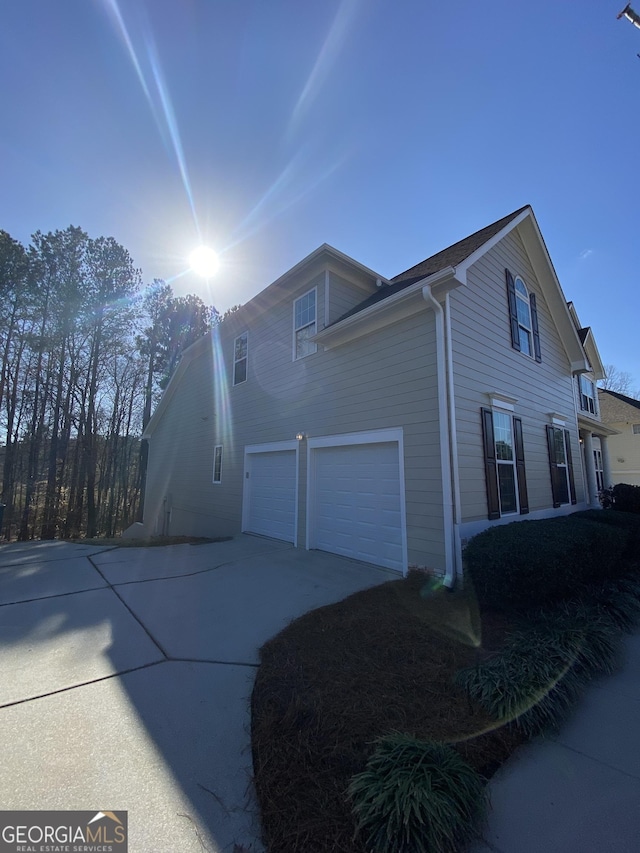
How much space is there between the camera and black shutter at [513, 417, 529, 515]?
23.6ft

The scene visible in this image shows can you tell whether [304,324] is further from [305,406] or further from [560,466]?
[560,466]

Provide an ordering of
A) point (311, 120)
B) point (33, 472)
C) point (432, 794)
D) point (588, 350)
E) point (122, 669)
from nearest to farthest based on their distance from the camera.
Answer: point (432, 794)
point (122, 669)
point (311, 120)
point (588, 350)
point (33, 472)

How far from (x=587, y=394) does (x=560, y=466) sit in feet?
22.1

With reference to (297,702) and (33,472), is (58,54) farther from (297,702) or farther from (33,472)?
(33,472)

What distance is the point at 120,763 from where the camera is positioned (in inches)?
82.5

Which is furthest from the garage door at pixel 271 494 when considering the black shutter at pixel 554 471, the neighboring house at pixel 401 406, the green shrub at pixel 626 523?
the black shutter at pixel 554 471

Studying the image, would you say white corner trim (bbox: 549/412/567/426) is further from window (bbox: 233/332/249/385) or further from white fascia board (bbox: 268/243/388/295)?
window (bbox: 233/332/249/385)

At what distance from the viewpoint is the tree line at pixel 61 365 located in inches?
Answer: 625

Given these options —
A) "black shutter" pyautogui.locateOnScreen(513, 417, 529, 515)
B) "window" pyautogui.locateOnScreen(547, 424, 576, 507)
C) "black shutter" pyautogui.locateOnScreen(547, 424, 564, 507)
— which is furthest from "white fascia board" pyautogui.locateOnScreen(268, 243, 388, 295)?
"window" pyautogui.locateOnScreen(547, 424, 576, 507)

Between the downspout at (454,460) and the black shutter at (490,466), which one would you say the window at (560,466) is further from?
the downspout at (454,460)

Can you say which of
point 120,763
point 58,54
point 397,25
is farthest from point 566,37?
point 120,763

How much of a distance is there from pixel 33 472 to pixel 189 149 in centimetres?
1675

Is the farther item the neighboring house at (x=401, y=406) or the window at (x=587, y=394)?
the window at (x=587, y=394)

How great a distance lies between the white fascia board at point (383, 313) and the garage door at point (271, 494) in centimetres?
278
